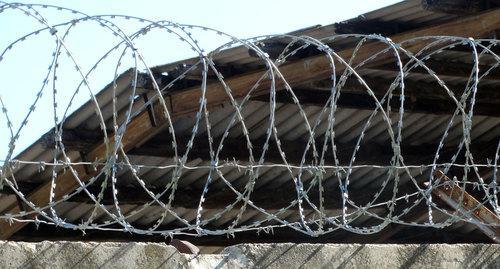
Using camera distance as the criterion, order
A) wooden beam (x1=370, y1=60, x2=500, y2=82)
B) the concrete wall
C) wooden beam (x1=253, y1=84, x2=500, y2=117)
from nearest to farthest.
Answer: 1. the concrete wall
2. wooden beam (x1=370, y1=60, x2=500, y2=82)
3. wooden beam (x1=253, y1=84, x2=500, y2=117)

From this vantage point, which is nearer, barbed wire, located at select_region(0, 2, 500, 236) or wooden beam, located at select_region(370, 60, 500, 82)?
barbed wire, located at select_region(0, 2, 500, 236)

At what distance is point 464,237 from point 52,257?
343 inches

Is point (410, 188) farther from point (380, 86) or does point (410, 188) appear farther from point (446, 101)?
point (380, 86)

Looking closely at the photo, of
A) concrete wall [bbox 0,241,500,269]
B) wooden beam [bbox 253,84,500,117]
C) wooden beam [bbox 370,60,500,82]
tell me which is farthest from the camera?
wooden beam [bbox 253,84,500,117]

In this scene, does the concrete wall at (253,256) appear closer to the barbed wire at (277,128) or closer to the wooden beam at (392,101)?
the barbed wire at (277,128)

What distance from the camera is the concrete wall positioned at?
5.31 m

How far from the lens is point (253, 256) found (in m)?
5.84

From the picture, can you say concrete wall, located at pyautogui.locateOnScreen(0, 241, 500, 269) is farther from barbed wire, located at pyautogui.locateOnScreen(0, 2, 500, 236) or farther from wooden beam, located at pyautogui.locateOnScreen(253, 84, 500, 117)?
wooden beam, located at pyautogui.locateOnScreen(253, 84, 500, 117)

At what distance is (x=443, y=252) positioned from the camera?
20.9 ft

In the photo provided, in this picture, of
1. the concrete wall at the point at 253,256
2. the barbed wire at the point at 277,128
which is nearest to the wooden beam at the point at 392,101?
the barbed wire at the point at 277,128

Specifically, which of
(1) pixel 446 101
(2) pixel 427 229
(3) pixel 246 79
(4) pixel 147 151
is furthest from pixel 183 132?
(2) pixel 427 229

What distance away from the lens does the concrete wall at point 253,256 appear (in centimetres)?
531

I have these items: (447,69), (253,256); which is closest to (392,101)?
(447,69)

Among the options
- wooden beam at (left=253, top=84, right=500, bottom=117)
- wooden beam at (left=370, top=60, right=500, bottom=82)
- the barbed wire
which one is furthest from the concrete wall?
wooden beam at (left=253, top=84, right=500, bottom=117)
